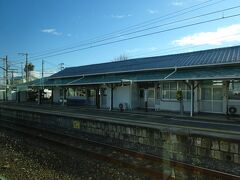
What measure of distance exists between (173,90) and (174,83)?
2.08 ft

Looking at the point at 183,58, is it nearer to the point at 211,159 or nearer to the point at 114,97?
the point at 114,97

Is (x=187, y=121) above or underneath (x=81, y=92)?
underneath

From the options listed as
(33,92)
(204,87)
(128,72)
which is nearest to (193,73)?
(204,87)

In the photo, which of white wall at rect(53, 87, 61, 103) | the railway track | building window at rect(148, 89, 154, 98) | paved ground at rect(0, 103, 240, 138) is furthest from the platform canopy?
the railway track

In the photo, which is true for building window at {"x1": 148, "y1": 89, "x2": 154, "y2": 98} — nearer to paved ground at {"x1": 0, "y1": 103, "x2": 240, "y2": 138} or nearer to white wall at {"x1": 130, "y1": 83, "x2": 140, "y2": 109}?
white wall at {"x1": 130, "y1": 83, "x2": 140, "y2": 109}

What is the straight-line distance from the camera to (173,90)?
25938 millimetres

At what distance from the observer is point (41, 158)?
10.9 metres

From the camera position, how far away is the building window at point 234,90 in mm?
21562

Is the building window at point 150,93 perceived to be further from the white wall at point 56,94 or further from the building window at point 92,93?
the white wall at point 56,94

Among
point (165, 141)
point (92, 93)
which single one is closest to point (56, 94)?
point (92, 93)

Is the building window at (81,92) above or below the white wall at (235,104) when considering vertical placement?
above

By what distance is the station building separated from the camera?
21672 millimetres

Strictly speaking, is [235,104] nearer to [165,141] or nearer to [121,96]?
[121,96]

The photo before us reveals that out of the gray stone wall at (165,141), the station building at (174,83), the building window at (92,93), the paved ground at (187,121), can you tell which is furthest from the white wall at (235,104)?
the building window at (92,93)
